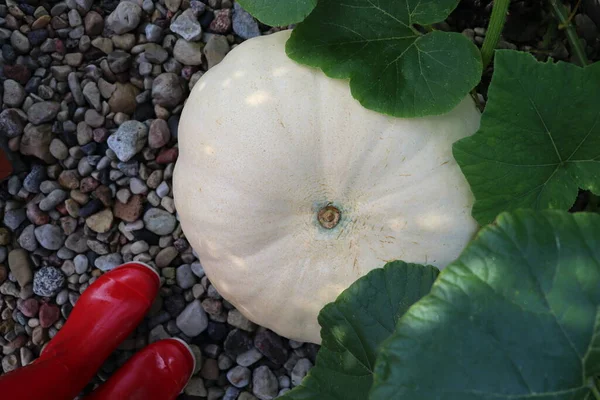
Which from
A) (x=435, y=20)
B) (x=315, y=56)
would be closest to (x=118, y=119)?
(x=315, y=56)

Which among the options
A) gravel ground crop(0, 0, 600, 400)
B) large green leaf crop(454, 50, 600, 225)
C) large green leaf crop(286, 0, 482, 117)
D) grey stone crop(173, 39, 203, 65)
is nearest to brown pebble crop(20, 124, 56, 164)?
gravel ground crop(0, 0, 600, 400)

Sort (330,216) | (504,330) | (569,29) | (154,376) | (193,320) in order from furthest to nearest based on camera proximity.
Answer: (193,320) → (154,376) → (569,29) → (330,216) → (504,330)

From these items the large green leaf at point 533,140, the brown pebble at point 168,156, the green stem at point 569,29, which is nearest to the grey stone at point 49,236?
the brown pebble at point 168,156

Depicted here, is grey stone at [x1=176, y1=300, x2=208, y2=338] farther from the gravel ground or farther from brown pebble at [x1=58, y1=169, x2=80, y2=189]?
brown pebble at [x1=58, y1=169, x2=80, y2=189]

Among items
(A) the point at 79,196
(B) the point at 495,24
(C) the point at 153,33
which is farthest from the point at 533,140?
(A) the point at 79,196

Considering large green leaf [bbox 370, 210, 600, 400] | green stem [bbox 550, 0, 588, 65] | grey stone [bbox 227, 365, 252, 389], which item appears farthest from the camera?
grey stone [bbox 227, 365, 252, 389]

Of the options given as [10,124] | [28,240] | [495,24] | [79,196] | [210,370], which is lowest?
[210,370]

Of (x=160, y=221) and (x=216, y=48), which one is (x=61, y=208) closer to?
(x=160, y=221)
